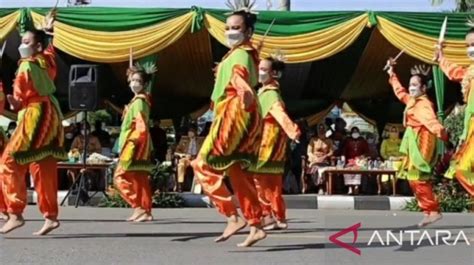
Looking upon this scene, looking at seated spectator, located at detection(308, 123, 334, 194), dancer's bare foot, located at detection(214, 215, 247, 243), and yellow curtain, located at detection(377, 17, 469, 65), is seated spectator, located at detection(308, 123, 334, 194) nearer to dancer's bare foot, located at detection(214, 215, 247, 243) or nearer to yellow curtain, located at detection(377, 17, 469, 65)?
yellow curtain, located at detection(377, 17, 469, 65)

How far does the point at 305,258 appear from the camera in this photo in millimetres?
7344

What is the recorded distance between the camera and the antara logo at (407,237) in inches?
324

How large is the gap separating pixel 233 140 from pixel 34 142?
6.23ft

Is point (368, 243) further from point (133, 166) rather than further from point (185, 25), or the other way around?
point (185, 25)

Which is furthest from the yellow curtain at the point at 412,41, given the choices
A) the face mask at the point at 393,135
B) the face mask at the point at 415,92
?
the face mask at the point at 415,92

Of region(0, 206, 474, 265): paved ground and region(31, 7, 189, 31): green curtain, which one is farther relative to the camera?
region(31, 7, 189, 31): green curtain

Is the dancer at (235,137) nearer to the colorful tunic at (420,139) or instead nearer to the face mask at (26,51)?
the face mask at (26,51)

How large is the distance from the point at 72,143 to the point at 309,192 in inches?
175

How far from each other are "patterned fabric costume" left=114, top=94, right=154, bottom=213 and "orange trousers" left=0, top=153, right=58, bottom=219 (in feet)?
6.75

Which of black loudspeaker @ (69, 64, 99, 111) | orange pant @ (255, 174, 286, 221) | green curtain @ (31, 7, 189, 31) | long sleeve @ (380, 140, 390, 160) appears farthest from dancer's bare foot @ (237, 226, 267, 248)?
long sleeve @ (380, 140, 390, 160)

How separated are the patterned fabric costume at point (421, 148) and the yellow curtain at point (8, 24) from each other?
6502 millimetres

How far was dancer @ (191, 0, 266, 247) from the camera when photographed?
7488mm

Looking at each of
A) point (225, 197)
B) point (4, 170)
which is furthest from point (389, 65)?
point (4, 170)

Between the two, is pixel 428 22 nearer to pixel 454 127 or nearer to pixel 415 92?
pixel 454 127
